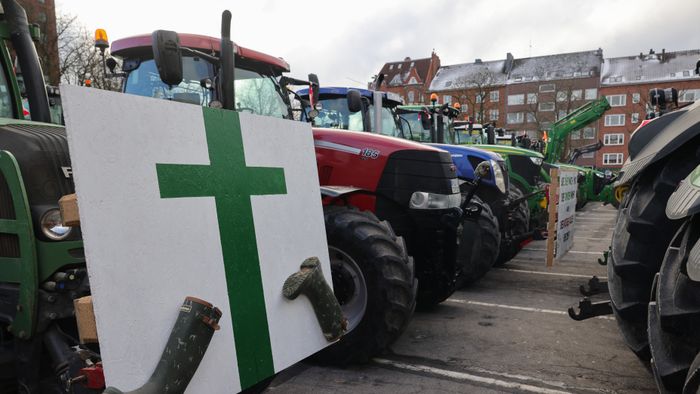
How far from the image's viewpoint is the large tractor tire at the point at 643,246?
2396 millimetres

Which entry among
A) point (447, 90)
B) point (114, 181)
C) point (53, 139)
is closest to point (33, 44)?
point (53, 139)

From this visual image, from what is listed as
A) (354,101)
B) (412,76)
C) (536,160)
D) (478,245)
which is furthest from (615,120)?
(354,101)

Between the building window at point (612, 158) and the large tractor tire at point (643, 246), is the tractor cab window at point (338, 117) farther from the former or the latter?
the building window at point (612, 158)

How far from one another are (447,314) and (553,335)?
40.5 inches

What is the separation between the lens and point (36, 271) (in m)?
1.88

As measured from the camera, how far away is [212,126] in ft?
6.57


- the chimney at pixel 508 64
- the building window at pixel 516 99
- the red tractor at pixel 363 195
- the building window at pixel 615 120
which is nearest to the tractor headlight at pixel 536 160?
the red tractor at pixel 363 195

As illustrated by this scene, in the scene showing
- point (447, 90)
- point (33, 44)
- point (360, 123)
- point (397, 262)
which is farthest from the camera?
point (447, 90)

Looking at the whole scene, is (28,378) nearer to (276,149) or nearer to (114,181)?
(114,181)

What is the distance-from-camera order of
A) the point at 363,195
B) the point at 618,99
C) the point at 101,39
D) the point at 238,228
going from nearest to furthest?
the point at 238,228 → the point at 101,39 → the point at 363,195 → the point at 618,99

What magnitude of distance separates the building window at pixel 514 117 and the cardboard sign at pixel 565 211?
5791 cm

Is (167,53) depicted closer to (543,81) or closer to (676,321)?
(676,321)

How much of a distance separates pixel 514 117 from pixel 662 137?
204 ft

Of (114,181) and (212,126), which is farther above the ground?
(212,126)
